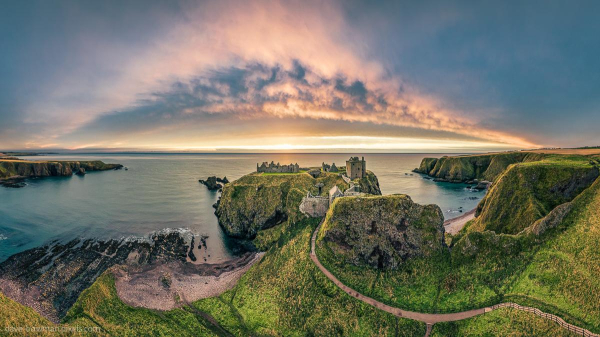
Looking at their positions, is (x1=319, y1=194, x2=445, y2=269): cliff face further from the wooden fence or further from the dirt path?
the dirt path

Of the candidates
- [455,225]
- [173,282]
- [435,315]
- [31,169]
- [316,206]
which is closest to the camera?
[435,315]

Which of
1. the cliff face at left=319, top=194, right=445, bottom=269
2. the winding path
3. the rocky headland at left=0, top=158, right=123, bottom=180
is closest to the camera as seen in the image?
the winding path

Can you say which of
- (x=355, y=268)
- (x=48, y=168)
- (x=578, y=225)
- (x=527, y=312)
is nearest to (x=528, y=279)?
(x=527, y=312)

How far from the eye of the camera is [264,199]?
5797cm

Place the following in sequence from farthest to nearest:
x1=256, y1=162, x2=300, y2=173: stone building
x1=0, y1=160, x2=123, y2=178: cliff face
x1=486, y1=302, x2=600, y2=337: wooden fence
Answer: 1. x1=0, y1=160, x2=123, y2=178: cliff face
2. x1=256, y1=162, x2=300, y2=173: stone building
3. x1=486, y1=302, x2=600, y2=337: wooden fence

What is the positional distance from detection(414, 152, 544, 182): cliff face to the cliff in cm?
9566

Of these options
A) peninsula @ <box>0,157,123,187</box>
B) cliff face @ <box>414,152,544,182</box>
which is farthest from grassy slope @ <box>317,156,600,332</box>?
peninsula @ <box>0,157,123,187</box>

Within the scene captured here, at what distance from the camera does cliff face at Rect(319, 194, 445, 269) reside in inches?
1195

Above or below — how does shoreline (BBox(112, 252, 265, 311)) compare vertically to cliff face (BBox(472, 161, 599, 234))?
below

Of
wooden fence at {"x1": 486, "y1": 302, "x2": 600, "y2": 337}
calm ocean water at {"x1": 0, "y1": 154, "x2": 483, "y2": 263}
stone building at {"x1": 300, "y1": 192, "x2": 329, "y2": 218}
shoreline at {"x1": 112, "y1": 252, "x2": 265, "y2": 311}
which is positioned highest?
stone building at {"x1": 300, "y1": 192, "x2": 329, "y2": 218}

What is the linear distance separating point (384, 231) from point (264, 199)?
1305 inches

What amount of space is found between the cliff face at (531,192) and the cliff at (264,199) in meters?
27.7

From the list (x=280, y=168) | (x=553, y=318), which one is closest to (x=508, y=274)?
(x=553, y=318)

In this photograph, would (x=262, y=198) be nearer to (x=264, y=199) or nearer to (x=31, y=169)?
(x=264, y=199)
